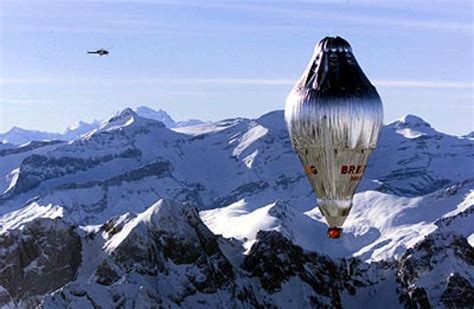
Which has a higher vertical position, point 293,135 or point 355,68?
point 355,68

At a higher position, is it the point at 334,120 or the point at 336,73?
the point at 336,73

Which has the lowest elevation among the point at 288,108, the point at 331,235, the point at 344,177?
the point at 331,235

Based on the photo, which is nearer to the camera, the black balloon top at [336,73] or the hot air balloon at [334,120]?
the hot air balloon at [334,120]

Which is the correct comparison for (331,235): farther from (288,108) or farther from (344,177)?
(288,108)

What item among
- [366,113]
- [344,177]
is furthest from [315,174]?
[366,113]

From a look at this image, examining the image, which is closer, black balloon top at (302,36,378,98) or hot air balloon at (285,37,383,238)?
hot air balloon at (285,37,383,238)

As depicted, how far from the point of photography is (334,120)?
113 m

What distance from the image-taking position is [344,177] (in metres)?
120

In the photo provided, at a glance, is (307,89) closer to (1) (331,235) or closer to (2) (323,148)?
(2) (323,148)

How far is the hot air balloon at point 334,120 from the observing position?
11369 cm

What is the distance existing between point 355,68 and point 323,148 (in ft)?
32.3

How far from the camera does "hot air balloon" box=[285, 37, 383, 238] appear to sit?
373ft

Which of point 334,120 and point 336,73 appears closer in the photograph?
point 334,120

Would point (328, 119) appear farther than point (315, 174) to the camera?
No
